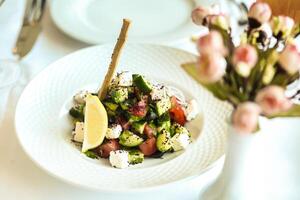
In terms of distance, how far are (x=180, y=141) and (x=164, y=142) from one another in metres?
0.03

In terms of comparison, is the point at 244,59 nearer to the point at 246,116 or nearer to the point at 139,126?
the point at 246,116

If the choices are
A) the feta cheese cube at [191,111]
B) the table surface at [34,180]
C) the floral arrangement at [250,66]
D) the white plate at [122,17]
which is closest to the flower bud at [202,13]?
the floral arrangement at [250,66]

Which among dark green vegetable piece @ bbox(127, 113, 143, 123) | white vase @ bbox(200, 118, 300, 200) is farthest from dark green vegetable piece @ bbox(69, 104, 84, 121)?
white vase @ bbox(200, 118, 300, 200)

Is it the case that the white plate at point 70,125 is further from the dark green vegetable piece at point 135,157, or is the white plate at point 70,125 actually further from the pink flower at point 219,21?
the pink flower at point 219,21

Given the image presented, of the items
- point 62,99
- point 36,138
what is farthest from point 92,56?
point 36,138

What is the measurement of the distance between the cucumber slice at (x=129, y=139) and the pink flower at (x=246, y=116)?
0.38 metres

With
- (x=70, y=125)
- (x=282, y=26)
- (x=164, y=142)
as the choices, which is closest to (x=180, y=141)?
(x=164, y=142)

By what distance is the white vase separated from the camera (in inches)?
32.6

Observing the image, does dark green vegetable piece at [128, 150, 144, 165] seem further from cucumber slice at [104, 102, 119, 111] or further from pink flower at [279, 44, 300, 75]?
pink flower at [279, 44, 300, 75]

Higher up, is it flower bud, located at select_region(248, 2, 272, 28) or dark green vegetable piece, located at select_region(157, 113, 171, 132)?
flower bud, located at select_region(248, 2, 272, 28)

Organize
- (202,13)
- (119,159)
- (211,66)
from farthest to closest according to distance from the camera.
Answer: (119,159)
(202,13)
(211,66)

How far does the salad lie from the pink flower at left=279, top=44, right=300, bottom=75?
1.25ft

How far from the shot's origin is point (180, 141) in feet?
3.38

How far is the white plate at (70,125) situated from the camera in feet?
3.15
